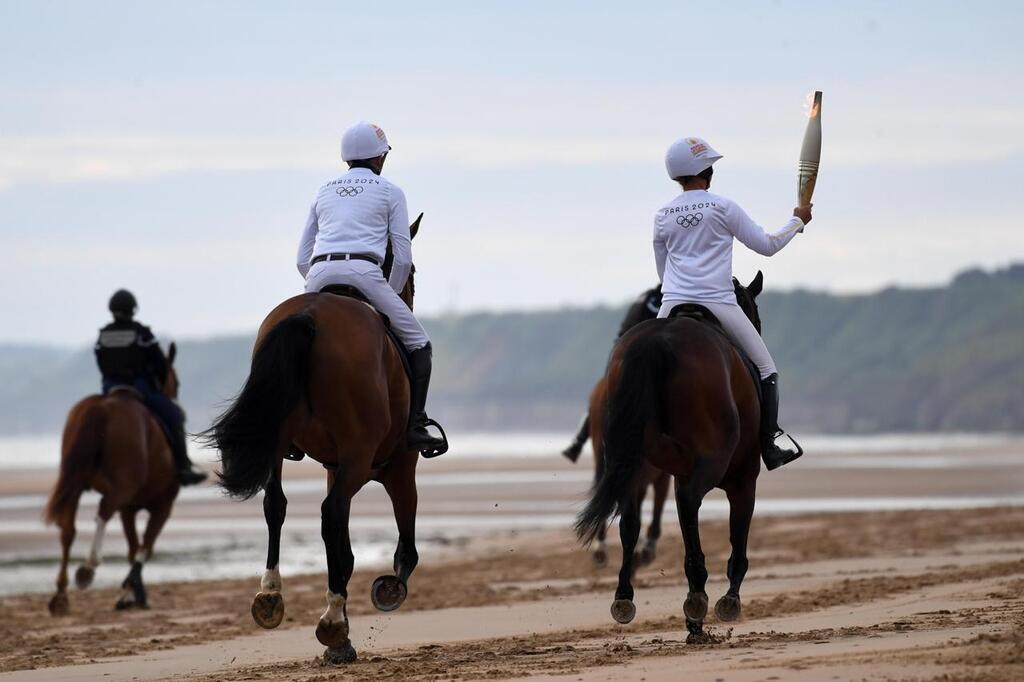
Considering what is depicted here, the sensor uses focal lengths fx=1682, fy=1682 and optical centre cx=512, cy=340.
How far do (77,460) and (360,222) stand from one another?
6.66 m

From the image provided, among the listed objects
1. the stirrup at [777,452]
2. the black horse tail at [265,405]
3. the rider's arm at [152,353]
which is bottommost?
the stirrup at [777,452]

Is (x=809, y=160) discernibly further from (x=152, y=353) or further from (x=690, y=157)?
(x=152, y=353)

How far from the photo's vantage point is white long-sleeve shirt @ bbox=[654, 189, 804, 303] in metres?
10.1

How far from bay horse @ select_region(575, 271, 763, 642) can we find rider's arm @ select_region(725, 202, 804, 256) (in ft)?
2.66

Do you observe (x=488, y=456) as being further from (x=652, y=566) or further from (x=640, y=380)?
(x=640, y=380)

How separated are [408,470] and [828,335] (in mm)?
111843

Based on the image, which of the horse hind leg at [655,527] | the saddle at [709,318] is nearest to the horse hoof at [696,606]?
the saddle at [709,318]

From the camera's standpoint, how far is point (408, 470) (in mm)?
10273

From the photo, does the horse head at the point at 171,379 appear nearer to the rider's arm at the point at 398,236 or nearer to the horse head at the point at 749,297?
the rider's arm at the point at 398,236

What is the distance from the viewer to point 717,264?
1011 centimetres

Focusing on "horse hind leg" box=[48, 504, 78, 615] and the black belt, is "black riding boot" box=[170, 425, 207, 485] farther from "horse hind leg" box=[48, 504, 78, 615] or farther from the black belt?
the black belt

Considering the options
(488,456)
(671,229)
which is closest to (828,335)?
(488,456)

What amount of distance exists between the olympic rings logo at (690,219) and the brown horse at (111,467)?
7.16 m

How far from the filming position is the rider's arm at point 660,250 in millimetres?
10312
